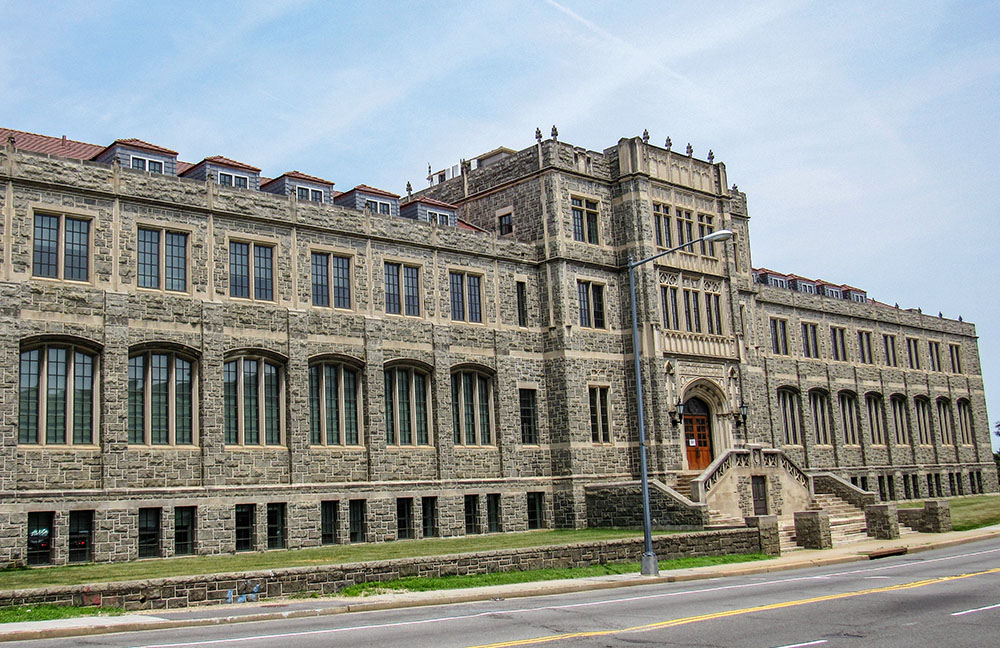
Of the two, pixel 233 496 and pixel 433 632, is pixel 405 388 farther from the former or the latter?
pixel 433 632

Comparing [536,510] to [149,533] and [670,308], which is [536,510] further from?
[149,533]

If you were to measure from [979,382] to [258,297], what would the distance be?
5751cm

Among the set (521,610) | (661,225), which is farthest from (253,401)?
(661,225)

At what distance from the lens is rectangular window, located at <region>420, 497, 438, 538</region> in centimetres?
3681

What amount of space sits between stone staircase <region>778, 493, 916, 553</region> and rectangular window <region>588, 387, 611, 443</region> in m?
7.76

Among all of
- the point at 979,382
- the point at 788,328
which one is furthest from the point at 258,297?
the point at 979,382

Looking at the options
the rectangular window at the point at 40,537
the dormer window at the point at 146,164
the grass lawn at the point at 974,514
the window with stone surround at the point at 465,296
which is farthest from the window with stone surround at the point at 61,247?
the grass lawn at the point at 974,514

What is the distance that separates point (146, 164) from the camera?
109 ft

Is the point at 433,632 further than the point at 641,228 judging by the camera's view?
No

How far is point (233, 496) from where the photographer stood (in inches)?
1239

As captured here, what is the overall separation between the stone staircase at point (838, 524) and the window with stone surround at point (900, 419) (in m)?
21.7

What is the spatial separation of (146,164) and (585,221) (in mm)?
18431

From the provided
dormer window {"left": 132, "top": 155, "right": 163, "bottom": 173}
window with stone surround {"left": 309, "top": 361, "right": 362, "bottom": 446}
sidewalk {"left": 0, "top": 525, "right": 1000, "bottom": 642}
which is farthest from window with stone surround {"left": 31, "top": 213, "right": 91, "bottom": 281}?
sidewalk {"left": 0, "top": 525, "right": 1000, "bottom": 642}

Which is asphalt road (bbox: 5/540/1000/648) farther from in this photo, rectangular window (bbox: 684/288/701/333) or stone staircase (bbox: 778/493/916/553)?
rectangular window (bbox: 684/288/701/333)
